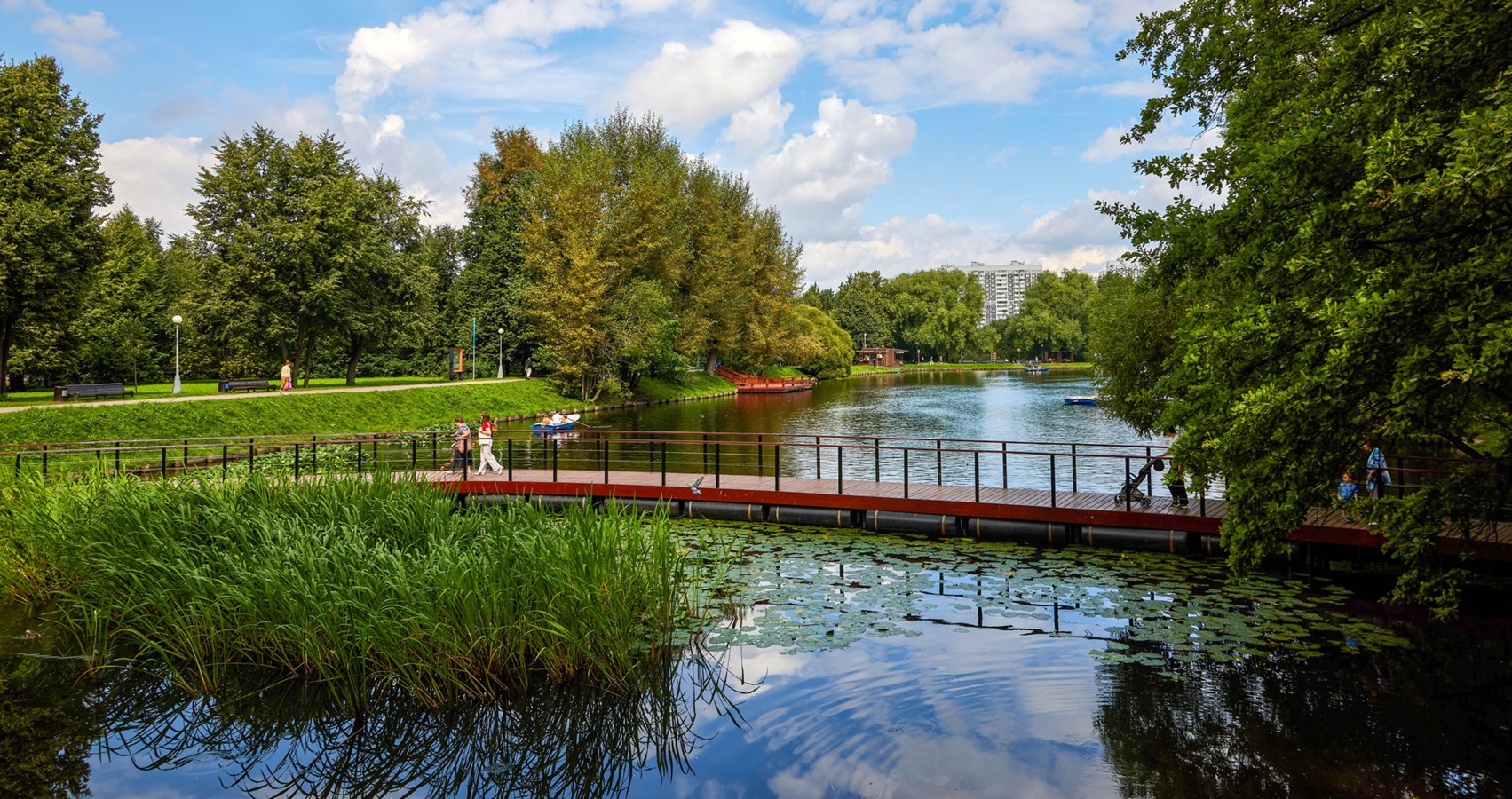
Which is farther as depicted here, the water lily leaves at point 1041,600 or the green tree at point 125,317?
the green tree at point 125,317

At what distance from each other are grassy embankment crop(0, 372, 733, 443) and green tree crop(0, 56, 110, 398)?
5422 mm

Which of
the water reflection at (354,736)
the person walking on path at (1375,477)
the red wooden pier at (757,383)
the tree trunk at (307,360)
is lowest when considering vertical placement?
the water reflection at (354,736)

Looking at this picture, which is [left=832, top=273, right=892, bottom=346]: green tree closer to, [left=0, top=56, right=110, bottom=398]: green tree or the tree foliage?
the tree foliage

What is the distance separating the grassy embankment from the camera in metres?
25.9

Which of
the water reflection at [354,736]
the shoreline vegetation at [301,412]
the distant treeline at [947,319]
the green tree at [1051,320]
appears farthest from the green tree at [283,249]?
the green tree at [1051,320]

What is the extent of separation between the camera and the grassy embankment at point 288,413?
25.9 m

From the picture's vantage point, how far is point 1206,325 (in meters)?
8.48

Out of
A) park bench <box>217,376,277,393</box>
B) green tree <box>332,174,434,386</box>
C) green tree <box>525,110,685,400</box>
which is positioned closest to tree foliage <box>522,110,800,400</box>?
green tree <box>525,110,685,400</box>

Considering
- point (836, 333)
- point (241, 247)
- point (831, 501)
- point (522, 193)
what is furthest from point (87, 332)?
point (836, 333)

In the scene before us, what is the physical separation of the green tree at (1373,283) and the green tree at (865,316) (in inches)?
4865

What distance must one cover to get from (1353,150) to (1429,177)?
2.16 m

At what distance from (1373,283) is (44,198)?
3895cm

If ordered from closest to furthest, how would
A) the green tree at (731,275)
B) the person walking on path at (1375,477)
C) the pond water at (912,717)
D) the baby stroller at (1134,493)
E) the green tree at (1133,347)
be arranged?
1. the pond water at (912,717)
2. the person walking on path at (1375,477)
3. the baby stroller at (1134,493)
4. the green tree at (1133,347)
5. the green tree at (731,275)

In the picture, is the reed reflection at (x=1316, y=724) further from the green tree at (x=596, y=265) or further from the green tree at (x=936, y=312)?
the green tree at (x=936, y=312)
